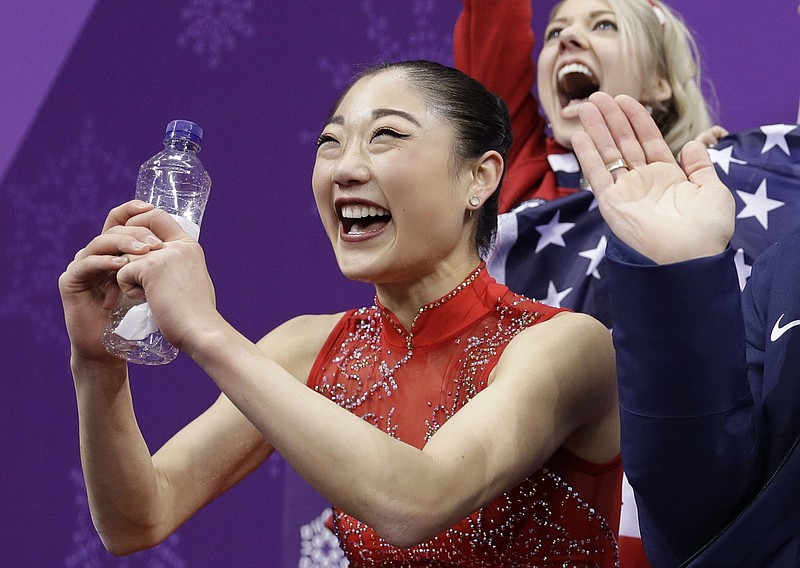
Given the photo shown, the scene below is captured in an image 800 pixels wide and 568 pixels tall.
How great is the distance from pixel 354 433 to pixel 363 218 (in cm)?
44

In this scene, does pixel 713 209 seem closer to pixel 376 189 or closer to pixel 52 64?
pixel 376 189

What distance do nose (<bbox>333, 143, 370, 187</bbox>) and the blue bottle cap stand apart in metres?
0.18

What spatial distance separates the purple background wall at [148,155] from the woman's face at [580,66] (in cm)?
23

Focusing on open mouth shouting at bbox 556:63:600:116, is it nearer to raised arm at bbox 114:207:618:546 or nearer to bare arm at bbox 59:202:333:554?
bare arm at bbox 59:202:333:554

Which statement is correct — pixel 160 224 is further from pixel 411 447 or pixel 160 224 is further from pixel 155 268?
pixel 411 447

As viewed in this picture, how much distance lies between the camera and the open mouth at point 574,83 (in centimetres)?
218

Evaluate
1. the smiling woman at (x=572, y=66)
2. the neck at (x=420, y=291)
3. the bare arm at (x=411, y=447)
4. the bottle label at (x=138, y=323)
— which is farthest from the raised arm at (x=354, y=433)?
the smiling woman at (x=572, y=66)

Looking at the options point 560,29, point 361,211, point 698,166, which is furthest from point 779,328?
point 560,29

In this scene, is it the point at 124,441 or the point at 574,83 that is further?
the point at 574,83

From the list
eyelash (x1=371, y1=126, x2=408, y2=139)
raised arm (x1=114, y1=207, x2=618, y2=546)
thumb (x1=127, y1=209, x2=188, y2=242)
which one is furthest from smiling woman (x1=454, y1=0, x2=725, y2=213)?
thumb (x1=127, y1=209, x2=188, y2=242)

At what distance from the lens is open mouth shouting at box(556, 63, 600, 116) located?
85.7 inches

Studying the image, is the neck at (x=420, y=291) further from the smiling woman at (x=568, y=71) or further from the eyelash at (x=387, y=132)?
the smiling woman at (x=568, y=71)

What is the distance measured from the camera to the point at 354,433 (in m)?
1.09

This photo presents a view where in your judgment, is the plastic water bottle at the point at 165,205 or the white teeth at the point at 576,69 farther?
the white teeth at the point at 576,69
